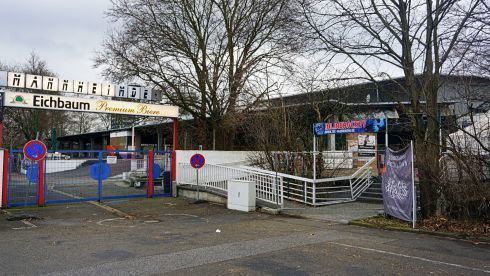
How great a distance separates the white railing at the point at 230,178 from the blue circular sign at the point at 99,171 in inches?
130

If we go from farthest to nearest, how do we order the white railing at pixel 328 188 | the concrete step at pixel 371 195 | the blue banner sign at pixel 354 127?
the concrete step at pixel 371 195 → the white railing at pixel 328 188 → the blue banner sign at pixel 354 127

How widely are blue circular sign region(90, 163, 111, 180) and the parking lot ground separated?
3449 millimetres

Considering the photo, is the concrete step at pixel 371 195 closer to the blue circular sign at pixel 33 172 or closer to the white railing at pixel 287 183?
the white railing at pixel 287 183

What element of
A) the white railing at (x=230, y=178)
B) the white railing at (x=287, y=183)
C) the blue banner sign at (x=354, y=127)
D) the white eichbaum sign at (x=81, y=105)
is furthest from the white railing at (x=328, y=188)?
the white eichbaum sign at (x=81, y=105)

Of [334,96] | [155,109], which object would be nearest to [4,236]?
[155,109]

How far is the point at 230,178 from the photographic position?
1720cm

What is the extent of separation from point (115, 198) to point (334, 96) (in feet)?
33.9

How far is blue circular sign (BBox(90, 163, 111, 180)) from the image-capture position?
55.3 ft

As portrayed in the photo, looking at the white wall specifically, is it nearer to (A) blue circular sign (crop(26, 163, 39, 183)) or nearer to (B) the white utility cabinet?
(B) the white utility cabinet

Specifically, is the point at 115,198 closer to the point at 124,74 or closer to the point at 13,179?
the point at 13,179

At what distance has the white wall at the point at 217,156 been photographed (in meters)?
19.6

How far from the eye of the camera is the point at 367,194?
17109mm

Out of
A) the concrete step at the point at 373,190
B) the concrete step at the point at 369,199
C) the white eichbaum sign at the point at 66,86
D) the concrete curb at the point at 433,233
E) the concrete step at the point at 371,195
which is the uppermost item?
the white eichbaum sign at the point at 66,86

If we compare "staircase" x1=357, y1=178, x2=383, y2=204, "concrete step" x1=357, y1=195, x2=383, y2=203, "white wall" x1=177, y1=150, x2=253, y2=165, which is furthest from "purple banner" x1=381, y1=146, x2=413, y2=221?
"white wall" x1=177, y1=150, x2=253, y2=165
